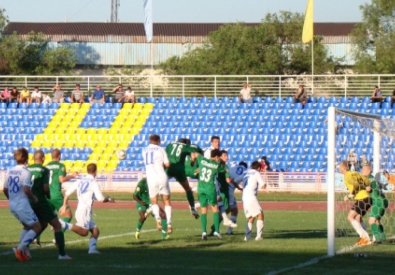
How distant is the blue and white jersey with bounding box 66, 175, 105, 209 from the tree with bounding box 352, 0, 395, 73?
154ft

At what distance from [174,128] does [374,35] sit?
88.4 ft

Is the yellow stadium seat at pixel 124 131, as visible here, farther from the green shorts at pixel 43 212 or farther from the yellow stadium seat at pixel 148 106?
the green shorts at pixel 43 212

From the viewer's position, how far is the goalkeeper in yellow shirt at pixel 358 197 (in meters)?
15.5

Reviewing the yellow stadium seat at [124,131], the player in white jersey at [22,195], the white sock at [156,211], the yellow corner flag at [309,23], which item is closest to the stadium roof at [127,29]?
the yellow corner flag at [309,23]

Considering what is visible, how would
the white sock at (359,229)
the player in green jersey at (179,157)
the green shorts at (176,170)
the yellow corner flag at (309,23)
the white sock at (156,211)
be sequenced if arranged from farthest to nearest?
the yellow corner flag at (309,23) → the green shorts at (176,170) → the player in green jersey at (179,157) → the white sock at (156,211) → the white sock at (359,229)

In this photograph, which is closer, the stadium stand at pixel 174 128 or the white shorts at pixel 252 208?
the white shorts at pixel 252 208

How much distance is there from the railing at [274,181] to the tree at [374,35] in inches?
1038

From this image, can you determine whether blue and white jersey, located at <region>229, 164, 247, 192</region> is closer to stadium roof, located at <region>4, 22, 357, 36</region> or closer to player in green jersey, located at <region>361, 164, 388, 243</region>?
player in green jersey, located at <region>361, 164, 388, 243</region>

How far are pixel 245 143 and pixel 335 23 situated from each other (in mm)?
29500

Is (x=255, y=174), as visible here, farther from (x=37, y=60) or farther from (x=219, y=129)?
(x=37, y=60)

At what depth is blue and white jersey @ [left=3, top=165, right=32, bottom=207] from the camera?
1276 centimetres

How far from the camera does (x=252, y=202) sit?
16719mm

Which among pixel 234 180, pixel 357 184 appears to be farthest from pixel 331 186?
pixel 234 180

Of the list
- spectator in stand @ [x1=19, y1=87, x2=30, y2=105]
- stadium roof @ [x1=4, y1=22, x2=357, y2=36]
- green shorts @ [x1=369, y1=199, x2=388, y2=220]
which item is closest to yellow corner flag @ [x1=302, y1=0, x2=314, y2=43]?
spectator in stand @ [x1=19, y1=87, x2=30, y2=105]
